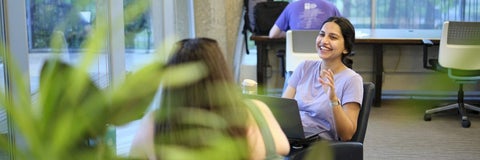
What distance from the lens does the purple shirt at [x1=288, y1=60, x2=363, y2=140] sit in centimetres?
275

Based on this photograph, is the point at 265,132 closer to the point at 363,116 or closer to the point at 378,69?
the point at 363,116

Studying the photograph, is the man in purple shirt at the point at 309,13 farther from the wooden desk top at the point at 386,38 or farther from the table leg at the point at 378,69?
the table leg at the point at 378,69

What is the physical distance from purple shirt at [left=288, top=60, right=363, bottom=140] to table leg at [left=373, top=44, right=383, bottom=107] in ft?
11.0

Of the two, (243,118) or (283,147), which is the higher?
(243,118)

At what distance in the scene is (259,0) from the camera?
7145mm

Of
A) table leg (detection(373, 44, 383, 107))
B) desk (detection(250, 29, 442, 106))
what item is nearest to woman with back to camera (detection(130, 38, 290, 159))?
desk (detection(250, 29, 442, 106))

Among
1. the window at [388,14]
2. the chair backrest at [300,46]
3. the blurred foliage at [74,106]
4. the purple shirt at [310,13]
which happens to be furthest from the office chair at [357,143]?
the window at [388,14]

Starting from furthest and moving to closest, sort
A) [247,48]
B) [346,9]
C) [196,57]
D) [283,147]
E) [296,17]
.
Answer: [346,9] < [247,48] < [296,17] < [283,147] < [196,57]

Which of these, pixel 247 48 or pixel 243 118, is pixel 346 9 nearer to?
pixel 247 48

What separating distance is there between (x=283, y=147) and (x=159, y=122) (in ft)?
3.74

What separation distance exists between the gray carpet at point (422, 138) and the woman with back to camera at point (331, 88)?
1359mm

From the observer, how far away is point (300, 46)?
5359 mm

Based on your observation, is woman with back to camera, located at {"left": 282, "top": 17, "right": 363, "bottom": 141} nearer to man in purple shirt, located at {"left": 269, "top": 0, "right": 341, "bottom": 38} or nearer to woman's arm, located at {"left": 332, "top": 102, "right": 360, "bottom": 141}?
woman's arm, located at {"left": 332, "top": 102, "right": 360, "bottom": 141}

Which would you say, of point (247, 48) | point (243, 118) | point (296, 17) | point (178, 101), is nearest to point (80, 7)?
point (178, 101)
